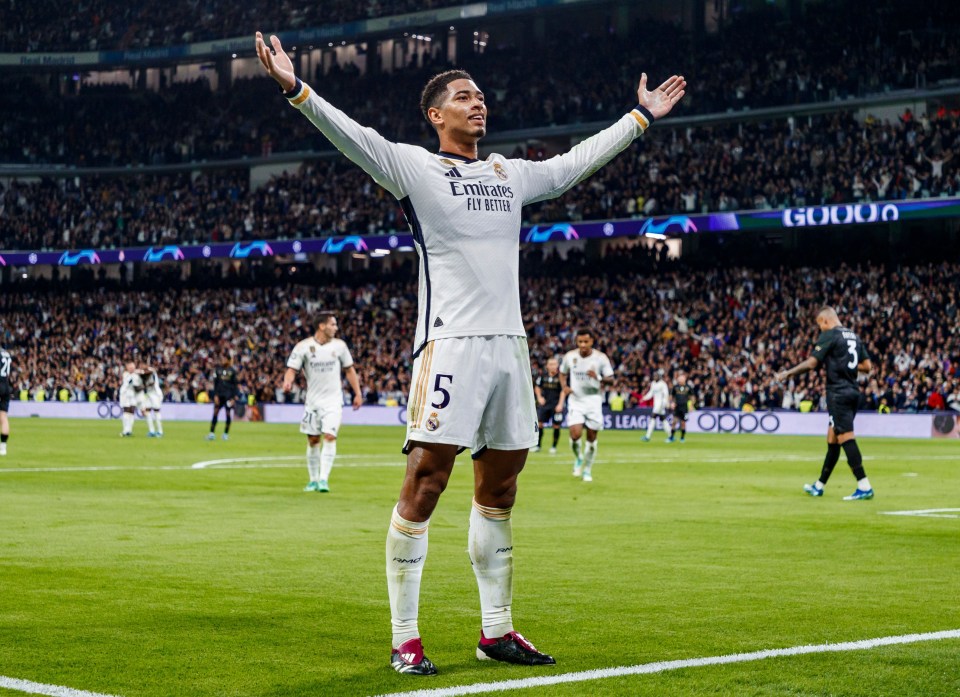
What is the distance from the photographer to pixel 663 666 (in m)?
6.00

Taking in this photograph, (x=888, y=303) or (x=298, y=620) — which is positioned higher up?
(x=888, y=303)

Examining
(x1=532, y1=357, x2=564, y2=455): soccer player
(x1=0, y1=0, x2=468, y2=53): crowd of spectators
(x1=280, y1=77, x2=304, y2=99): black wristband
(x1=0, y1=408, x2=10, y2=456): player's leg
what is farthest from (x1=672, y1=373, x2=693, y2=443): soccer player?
(x1=0, y1=0, x2=468, y2=53): crowd of spectators

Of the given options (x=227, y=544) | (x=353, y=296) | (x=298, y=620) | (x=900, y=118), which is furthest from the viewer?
(x=353, y=296)

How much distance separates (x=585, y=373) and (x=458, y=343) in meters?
16.0

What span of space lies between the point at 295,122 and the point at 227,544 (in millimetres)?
57522

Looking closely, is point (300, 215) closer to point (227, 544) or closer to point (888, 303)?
point (888, 303)

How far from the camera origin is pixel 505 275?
249 inches

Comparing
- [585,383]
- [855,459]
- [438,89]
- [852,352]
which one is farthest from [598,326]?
[438,89]

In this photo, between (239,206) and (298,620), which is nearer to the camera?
(298,620)

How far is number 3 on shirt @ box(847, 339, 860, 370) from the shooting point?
693 inches

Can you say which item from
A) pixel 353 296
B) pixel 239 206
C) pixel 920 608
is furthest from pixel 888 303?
pixel 920 608

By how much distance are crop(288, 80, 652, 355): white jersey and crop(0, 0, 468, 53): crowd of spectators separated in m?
60.5

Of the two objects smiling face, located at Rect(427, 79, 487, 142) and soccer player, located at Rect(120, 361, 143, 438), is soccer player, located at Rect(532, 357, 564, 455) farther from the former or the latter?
smiling face, located at Rect(427, 79, 487, 142)

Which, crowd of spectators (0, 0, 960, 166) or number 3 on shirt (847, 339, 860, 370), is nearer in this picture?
number 3 on shirt (847, 339, 860, 370)
